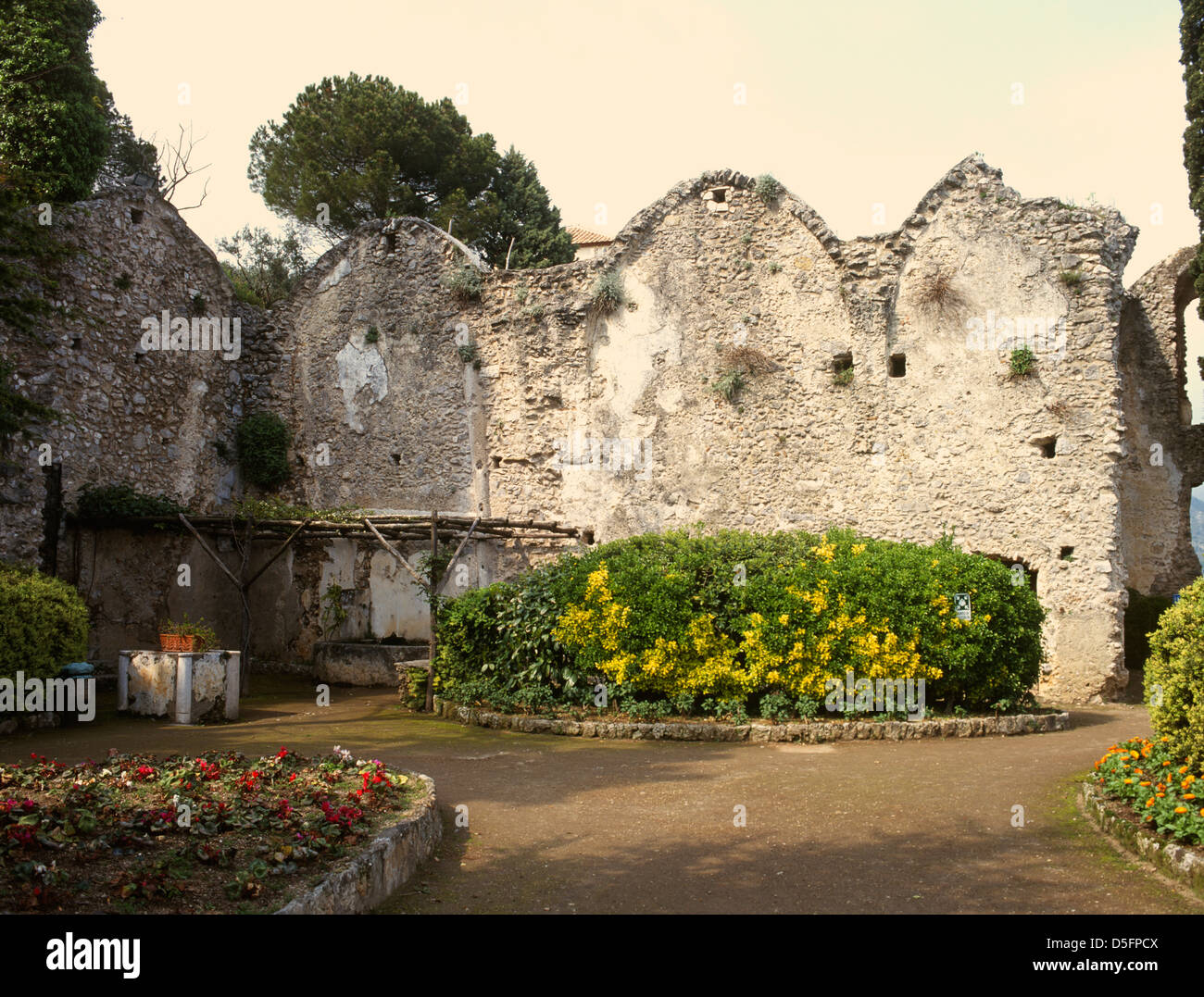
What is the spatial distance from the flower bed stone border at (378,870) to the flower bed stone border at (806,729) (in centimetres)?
418

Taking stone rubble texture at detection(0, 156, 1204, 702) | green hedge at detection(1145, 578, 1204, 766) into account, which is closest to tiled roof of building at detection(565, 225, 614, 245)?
stone rubble texture at detection(0, 156, 1204, 702)

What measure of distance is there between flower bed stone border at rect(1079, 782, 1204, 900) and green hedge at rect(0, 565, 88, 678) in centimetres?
1049

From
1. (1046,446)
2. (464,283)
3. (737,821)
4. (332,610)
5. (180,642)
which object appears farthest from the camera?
(464,283)

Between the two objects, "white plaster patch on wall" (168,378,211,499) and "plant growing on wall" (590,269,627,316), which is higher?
"plant growing on wall" (590,269,627,316)

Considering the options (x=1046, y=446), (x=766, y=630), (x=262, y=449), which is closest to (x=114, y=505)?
(x=262, y=449)

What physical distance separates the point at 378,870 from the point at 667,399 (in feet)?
42.1

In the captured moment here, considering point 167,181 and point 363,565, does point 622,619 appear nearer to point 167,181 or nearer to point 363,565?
point 363,565

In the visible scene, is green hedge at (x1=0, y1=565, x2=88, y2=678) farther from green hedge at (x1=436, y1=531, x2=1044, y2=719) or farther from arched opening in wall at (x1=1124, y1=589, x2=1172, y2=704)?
arched opening in wall at (x1=1124, y1=589, x2=1172, y2=704)

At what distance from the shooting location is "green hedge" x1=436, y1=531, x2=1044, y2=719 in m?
10.6

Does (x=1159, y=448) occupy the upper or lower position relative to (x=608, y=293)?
lower

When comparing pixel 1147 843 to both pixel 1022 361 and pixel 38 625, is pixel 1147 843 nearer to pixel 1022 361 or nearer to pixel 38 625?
pixel 1022 361

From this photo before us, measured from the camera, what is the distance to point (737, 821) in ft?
22.6

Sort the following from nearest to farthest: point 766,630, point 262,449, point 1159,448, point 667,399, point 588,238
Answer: point 766,630 → point 1159,448 → point 667,399 → point 262,449 → point 588,238

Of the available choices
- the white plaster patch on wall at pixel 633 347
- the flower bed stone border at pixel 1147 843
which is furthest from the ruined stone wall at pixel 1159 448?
the flower bed stone border at pixel 1147 843
